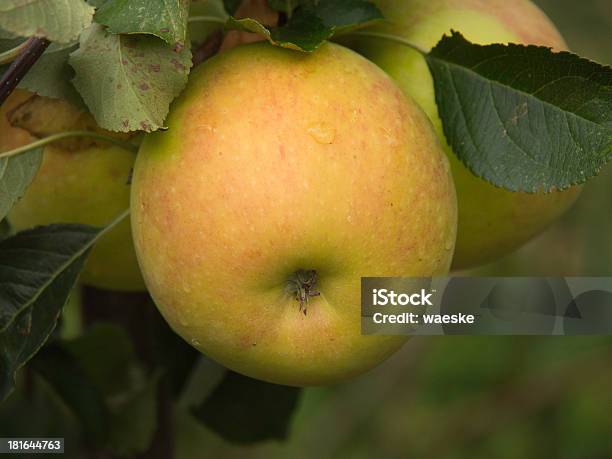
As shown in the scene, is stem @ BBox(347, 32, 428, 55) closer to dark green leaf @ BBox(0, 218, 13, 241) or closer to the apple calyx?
the apple calyx

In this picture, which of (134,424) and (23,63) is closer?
(23,63)

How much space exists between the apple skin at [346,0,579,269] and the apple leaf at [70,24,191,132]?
8.5 inches

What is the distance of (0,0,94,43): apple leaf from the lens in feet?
1.94

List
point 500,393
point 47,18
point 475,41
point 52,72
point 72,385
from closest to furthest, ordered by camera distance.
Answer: point 47,18, point 52,72, point 475,41, point 72,385, point 500,393

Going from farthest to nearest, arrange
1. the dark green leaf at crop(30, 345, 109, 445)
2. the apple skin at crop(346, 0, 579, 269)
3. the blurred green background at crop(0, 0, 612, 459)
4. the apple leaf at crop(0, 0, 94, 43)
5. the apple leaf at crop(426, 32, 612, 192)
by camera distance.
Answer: the blurred green background at crop(0, 0, 612, 459) → the dark green leaf at crop(30, 345, 109, 445) → the apple skin at crop(346, 0, 579, 269) → the apple leaf at crop(426, 32, 612, 192) → the apple leaf at crop(0, 0, 94, 43)

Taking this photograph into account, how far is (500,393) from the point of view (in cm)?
201

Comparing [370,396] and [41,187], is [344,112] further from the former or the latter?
[370,396]

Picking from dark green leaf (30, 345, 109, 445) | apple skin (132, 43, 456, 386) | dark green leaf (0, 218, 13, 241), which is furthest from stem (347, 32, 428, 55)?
dark green leaf (30, 345, 109, 445)

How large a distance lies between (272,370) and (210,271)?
0.32 ft

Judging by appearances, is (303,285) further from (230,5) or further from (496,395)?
(496,395)

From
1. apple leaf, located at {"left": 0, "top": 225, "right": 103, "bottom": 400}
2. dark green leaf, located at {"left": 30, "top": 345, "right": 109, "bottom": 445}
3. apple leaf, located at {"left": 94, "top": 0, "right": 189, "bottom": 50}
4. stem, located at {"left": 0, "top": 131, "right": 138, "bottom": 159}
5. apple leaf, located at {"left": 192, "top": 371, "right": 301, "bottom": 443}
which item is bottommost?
apple leaf, located at {"left": 192, "top": 371, "right": 301, "bottom": 443}

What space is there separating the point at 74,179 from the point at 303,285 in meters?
0.27

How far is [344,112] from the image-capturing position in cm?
66

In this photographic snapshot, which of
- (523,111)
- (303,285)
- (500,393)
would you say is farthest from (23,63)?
(500,393)
